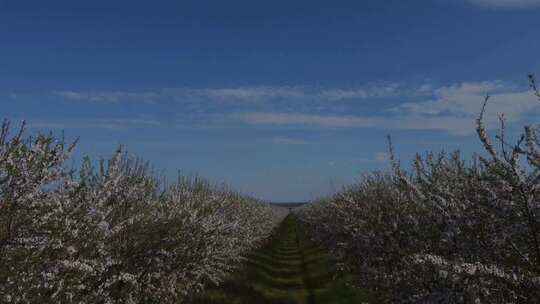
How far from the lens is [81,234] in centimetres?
973

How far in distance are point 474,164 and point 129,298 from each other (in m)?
8.91

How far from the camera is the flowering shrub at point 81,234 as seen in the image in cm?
812

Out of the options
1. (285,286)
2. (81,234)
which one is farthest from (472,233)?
(285,286)

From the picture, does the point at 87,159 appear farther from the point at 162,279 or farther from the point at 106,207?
the point at 162,279

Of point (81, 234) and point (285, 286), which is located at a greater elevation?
point (81, 234)

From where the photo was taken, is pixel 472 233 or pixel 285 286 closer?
pixel 472 233

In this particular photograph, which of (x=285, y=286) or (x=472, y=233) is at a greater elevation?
(x=472, y=233)

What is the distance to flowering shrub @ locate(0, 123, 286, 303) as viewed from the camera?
26.7 feet

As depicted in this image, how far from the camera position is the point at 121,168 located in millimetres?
14070

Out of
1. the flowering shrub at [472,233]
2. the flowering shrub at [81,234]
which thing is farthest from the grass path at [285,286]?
the flowering shrub at [472,233]

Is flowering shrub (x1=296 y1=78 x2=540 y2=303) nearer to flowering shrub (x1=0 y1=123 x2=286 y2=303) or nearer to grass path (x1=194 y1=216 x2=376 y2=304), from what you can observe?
flowering shrub (x1=0 y1=123 x2=286 y2=303)

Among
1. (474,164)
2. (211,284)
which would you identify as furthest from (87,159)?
(211,284)

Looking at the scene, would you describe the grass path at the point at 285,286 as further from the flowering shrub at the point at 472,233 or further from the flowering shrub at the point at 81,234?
the flowering shrub at the point at 472,233

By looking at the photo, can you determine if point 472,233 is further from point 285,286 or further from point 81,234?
point 285,286
